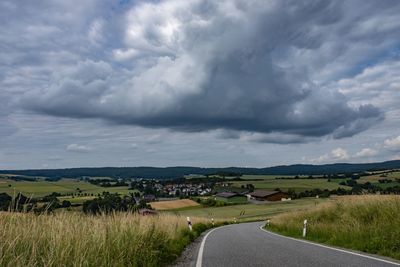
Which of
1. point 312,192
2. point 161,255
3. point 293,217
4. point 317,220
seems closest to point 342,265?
point 161,255

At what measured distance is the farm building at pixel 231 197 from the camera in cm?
10482

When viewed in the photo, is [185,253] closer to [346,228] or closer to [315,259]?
[315,259]

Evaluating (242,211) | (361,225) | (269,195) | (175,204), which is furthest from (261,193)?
(361,225)

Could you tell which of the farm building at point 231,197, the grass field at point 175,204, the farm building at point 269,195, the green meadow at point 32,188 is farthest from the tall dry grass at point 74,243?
the farm building at point 269,195

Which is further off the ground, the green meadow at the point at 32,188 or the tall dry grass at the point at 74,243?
the green meadow at the point at 32,188

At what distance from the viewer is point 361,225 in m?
15.7

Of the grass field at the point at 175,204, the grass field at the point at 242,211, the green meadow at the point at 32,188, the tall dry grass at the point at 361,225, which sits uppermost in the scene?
the green meadow at the point at 32,188

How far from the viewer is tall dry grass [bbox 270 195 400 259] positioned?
1259 cm

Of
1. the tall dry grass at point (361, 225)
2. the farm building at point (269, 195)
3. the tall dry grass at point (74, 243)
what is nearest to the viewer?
the tall dry grass at point (74, 243)

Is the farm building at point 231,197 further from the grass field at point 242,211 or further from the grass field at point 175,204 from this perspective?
the grass field at point 242,211

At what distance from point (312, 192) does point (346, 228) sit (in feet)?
279

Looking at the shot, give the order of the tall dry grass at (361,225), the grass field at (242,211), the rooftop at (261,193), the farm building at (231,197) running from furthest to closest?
the rooftop at (261,193) < the farm building at (231,197) < the grass field at (242,211) < the tall dry grass at (361,225)

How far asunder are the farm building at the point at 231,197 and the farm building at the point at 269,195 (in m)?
3.28

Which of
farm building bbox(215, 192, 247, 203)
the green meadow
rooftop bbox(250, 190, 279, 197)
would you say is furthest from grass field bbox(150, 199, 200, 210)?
the green meadow
